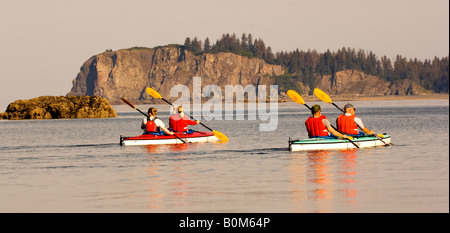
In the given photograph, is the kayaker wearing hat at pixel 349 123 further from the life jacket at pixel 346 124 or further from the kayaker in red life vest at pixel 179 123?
the kayaker in red life vest at pixel 179 123

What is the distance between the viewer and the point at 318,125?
1325 inches

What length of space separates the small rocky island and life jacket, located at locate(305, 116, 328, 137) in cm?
9981

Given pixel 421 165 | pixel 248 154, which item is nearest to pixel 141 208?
pixel 421 165

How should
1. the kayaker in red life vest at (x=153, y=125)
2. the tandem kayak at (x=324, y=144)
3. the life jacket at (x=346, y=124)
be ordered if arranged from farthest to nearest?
1. the kayaker in red life vest at (x=153, y=125)
2. the life jacket at (x=346, y=124)
3. the tandem kayak at (x=324, y=144)

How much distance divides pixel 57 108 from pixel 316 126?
332 ft

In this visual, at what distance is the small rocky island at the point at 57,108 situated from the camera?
129m

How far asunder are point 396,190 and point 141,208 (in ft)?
25.5

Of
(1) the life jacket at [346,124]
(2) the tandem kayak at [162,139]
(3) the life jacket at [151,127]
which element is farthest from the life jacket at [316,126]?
(3) the life jacket at [151,127]

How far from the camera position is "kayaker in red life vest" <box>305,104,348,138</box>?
33.1m

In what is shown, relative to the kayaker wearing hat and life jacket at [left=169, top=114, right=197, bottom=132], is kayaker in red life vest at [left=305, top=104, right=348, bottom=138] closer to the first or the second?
the kayaker wearing hat
